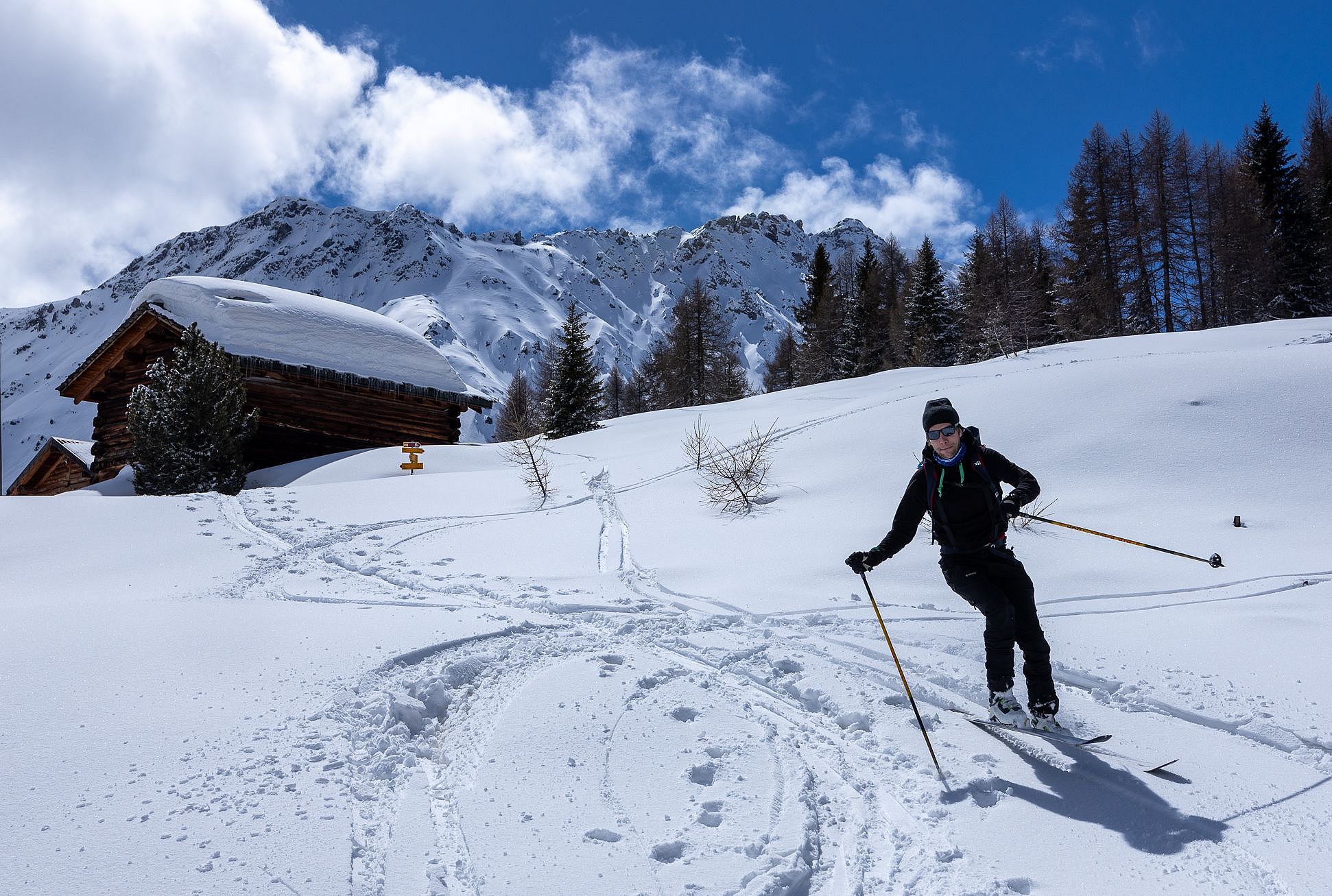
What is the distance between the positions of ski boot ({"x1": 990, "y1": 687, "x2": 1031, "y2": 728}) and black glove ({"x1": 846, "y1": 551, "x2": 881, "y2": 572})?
98 cm

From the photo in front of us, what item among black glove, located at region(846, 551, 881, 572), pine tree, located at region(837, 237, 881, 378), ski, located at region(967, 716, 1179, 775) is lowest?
ski, located at region(967, 716, 1179, 775)

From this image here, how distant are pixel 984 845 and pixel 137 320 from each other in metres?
20.9

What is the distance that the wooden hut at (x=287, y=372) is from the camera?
52.6ft

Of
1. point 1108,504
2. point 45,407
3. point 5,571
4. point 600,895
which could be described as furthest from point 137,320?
point 45,407

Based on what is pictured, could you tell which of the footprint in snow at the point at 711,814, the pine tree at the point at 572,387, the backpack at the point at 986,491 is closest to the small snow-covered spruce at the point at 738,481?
the backpack at the point at 986,491

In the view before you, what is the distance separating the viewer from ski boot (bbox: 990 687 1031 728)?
11.9ft

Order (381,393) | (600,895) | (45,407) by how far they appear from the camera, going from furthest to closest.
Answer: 1. (45,407)
2. (381,393)
3. (600,895)

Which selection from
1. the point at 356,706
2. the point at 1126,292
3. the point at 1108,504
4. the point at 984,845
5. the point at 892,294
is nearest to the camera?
the point at 984,845

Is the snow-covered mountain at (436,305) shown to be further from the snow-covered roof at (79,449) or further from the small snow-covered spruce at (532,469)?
the small snow-covered spruce at (532,469)

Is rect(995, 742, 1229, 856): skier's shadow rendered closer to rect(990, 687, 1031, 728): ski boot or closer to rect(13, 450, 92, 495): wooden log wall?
rect(990, 687, 1031, 728): ski boot

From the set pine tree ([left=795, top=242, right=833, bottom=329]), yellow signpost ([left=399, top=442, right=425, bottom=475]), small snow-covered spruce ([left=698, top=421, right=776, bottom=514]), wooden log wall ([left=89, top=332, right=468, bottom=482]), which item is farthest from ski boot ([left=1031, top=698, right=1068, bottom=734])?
pine tree ([left=795, top=242, right=833, bottom=329])

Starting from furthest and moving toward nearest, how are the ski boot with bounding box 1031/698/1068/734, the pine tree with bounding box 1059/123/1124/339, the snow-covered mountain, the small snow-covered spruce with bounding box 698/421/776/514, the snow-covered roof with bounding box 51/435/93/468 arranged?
the snow-covered mountain
the pine tree with bounding box 1059/123/1124/339
the snow-covered roof with bounding box 51/435/93/468
the small snow-covered spruce with bounding box 698/421/776/514
the ski boot with bounding box 1031/698/1068/734

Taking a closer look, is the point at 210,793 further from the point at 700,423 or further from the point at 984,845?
the point at 700,423

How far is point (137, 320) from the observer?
16547 millimetres
